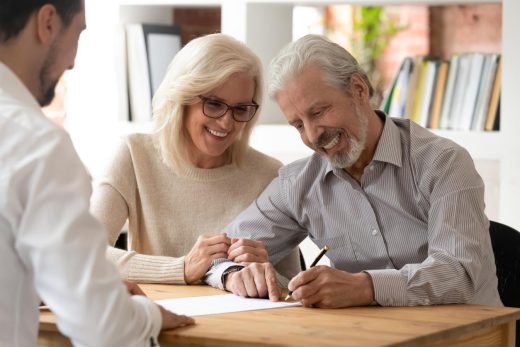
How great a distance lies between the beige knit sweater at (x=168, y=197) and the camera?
10.5ft

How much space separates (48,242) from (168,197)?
165 cm

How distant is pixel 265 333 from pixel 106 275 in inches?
20.3

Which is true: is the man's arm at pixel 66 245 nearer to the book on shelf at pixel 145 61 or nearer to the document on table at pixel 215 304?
the document on table at pixel 215 304

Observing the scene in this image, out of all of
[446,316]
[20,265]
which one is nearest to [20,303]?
[20,265]

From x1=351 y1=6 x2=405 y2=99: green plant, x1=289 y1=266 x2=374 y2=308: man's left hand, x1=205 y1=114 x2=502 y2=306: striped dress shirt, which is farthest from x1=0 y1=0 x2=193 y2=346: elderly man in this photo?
x1=351 y1=6 x2=405 y2=99: green plant

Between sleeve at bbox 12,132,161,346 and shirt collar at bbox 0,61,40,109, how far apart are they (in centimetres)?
14

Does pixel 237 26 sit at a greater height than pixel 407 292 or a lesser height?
greater

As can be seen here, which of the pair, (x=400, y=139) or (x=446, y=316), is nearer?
(x=446, y=316)

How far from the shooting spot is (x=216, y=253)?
2.84 metres

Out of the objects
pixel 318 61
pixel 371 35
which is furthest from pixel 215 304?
pixel 371 35

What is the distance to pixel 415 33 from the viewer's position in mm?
7520

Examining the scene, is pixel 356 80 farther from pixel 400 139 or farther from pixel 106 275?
pixel 106 275

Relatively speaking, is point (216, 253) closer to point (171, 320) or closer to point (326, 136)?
point (326, 136)

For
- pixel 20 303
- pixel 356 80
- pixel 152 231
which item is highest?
pixel 356 80
